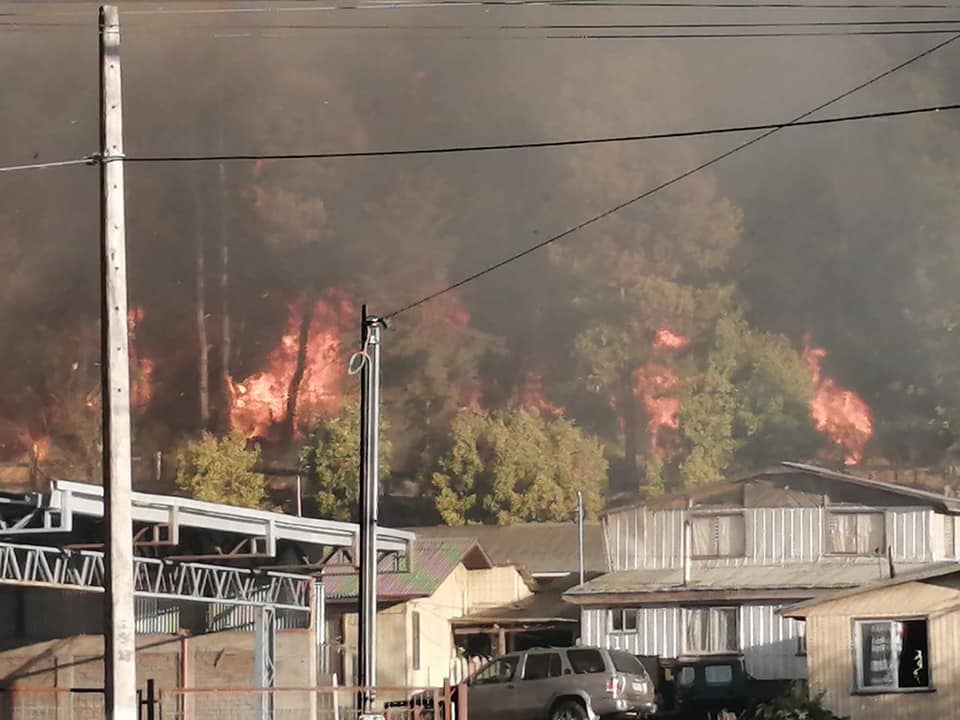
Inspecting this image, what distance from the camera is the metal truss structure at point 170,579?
38.9m

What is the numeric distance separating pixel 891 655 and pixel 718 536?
19297 mm

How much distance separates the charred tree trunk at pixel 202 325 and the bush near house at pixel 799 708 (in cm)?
7170

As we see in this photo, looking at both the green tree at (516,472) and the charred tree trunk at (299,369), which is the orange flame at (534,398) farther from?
the charred tree trunk at (299,369)

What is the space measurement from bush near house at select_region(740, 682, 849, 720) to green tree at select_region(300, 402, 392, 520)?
55985 millimetres

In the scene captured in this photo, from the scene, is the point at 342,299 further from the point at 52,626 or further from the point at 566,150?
the point at 52,626

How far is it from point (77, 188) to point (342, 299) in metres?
21.2

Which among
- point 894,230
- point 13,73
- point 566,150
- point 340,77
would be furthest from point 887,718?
point 13,73

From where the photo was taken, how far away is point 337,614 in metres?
52.5

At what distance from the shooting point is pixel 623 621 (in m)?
50.1

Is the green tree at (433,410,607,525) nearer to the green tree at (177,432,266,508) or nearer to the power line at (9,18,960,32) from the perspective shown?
the green tree at (177,432,266,508)

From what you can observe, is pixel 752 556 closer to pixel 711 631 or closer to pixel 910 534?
pixel 711 631

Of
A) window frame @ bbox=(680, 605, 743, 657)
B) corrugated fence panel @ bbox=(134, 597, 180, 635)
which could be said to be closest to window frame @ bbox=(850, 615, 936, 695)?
window frame @ bbox=(680, 605, 743, 657)

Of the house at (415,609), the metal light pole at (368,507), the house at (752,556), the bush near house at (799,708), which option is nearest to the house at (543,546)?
the house at (415,609)

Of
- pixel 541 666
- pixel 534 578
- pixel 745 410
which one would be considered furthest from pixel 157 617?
pixel 745 410
